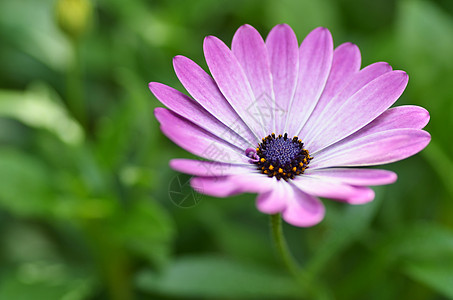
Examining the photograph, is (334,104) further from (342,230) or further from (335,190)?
(342,230)

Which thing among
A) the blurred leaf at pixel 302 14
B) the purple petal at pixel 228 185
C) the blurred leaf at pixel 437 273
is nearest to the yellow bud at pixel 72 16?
the blurred leaf at pixel 302 14

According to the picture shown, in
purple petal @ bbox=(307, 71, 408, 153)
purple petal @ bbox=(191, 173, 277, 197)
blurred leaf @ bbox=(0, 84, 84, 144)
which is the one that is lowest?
purple petal @ bbox=(191, 173, 277, 197)

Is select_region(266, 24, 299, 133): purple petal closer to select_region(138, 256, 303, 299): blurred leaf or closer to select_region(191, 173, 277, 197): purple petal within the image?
select_region(191, 173, 277, 197): purple petal

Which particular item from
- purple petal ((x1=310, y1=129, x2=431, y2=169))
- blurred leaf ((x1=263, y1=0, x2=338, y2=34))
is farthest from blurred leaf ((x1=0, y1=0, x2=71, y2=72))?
purple petal ((x1=310, y1=129, x2=431, y2=169))

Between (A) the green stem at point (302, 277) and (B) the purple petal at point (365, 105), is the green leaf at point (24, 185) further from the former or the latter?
(B) the purple petal at point (365, 105)

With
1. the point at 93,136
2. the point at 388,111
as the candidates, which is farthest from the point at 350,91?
the point at 93,136

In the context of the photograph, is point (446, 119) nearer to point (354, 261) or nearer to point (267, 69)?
point (354, 261)
